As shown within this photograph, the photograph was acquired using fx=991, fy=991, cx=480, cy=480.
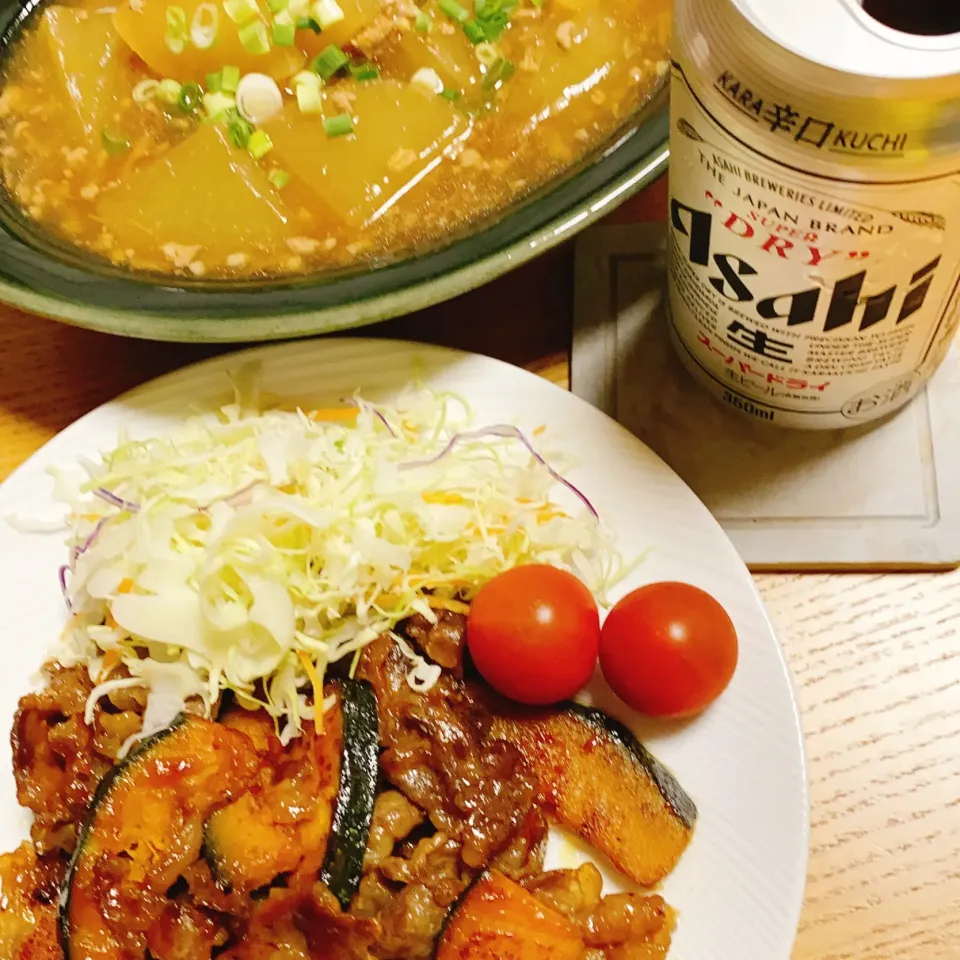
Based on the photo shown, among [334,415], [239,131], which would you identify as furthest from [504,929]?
[239,131]

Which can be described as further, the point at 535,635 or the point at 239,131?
the point at 239,131

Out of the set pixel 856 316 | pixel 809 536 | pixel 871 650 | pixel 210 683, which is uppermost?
pixel 856 316

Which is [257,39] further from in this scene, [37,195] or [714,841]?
[714,841]

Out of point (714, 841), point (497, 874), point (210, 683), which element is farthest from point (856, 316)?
point (210, 683)

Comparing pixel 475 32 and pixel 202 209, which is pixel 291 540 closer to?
pixel 202 209

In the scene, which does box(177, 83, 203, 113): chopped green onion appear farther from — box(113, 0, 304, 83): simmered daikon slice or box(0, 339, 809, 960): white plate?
box(0, 339, 809, 960): white plate

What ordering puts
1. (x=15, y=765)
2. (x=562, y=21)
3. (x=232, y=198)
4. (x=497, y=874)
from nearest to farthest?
(x=497, y=874) < (x=15, y=765) < (x=232, y=198) < (x=562, y=21)

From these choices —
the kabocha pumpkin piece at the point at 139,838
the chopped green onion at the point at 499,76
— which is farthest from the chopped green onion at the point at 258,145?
the kabocha pumpkin piece at the point at 139,838
